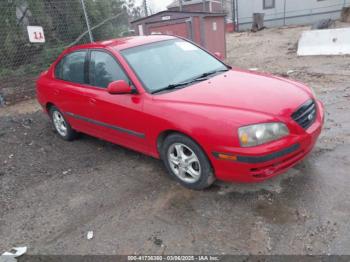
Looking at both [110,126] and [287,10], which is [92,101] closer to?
[110,126]

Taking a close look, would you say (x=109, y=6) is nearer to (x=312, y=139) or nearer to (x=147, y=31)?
(x=147, y=31)

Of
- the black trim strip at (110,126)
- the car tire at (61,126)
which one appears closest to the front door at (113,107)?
the black trim strip at (110,126)

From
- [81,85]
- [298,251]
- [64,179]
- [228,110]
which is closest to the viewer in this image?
[298,251]

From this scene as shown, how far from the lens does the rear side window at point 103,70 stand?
407 centimetres

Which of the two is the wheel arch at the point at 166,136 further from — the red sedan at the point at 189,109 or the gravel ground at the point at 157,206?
the gravel ground at the point at 157,206

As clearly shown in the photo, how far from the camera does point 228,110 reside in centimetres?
315

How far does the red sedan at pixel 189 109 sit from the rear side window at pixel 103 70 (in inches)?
0.5

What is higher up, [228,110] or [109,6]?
[109,6]

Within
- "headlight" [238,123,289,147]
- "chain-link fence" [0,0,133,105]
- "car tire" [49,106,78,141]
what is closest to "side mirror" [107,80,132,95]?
"headlight" [238,123,289,147]

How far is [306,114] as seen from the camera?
3.35m

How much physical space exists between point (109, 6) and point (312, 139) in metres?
8.70

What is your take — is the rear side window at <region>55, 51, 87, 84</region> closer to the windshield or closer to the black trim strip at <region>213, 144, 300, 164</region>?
the windshield

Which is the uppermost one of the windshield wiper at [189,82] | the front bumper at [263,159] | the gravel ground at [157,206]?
the windshield wiper at [189,82]

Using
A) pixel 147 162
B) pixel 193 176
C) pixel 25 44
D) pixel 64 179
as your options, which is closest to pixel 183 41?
pixel 147 162
